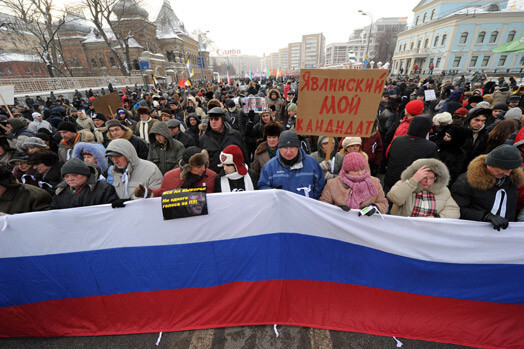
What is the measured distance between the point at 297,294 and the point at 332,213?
37.6 inches

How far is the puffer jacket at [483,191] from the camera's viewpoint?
2.15 meters

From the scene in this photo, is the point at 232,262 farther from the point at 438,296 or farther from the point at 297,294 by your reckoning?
the point at 438,296

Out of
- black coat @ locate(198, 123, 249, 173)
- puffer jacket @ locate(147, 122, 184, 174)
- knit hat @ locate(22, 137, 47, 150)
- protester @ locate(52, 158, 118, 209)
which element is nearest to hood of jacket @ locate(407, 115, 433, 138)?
black coat @ locate(198, 123, 249, 173)

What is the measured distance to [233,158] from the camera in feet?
8.65

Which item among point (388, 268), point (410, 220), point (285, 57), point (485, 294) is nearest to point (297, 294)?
point (388, 268)

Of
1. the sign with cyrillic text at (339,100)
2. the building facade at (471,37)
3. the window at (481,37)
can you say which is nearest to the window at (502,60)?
the building facade at (471,37)

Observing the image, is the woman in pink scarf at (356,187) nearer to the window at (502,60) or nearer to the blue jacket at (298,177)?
the blue jacket at (298,177)

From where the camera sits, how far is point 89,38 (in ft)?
144

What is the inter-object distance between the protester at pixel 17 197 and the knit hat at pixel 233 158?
202 cm

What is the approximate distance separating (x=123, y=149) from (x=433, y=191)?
3445 millimetres

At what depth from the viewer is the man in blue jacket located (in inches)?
98.7

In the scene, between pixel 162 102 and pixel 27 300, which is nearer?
pixel 27 300

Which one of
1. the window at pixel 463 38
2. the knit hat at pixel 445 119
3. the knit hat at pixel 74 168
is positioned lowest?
the knit hat at pixel 74 168

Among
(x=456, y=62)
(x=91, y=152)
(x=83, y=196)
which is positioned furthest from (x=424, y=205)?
(x=456, y=62)
